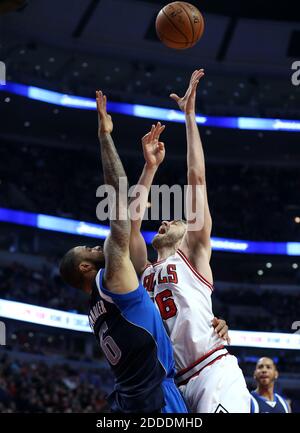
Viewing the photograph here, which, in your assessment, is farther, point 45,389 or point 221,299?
point 221,299

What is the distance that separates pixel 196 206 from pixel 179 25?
6.70ft

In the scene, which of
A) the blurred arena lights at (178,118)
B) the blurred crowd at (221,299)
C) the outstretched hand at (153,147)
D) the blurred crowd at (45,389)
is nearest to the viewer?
the outstretched hand at (153,147)

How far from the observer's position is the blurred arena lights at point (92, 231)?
935 inches

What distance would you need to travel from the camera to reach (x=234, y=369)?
15.2ft

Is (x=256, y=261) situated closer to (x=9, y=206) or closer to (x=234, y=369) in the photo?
(x=9, y=206)

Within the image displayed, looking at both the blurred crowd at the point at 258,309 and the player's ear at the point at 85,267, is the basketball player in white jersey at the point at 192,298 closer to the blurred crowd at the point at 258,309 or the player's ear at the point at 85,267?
the player's ear at the point at 85,267

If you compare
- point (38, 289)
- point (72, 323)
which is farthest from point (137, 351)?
point (38, 289)

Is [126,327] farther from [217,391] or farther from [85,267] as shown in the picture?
[217,391]

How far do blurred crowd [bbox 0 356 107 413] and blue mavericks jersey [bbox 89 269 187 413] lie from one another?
38.3ft

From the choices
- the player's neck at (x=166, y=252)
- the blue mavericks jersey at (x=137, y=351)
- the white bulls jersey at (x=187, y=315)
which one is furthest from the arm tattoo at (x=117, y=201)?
the player's neck at (x=166, y=252)

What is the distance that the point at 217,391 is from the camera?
14.7 ft

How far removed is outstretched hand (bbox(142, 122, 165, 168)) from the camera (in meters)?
5.12

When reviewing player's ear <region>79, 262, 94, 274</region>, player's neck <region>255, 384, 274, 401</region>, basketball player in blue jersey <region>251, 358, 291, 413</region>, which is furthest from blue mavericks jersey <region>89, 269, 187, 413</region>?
player's neck <region>255, 384, 274, 401</region>

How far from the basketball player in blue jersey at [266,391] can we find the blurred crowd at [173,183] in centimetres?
1852
